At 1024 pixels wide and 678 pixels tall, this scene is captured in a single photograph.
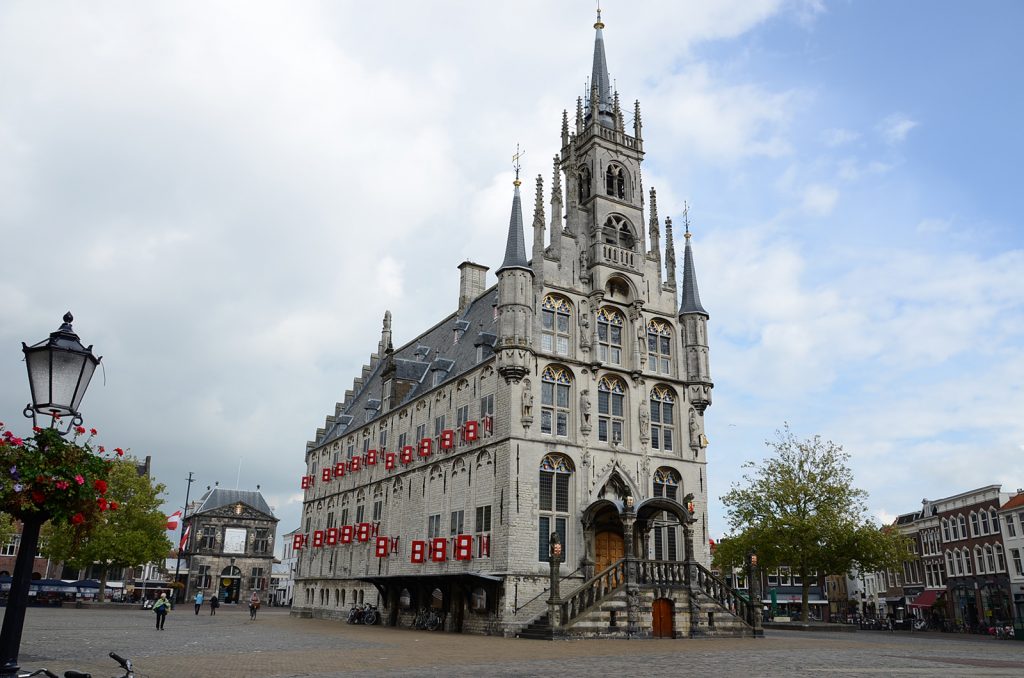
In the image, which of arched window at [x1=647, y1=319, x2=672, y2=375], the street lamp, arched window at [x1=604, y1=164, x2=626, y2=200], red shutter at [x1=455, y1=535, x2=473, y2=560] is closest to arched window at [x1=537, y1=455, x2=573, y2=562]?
red shutter at [x1=455, y1=535, x2=473, y2=560]

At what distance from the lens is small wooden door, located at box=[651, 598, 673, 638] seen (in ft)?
108

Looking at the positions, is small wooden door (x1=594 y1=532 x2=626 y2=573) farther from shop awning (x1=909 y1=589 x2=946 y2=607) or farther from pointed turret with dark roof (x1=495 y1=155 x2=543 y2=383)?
shop awning (x1=909 y1=589 x2=946 y2=607)

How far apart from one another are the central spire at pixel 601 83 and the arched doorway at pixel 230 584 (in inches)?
2849

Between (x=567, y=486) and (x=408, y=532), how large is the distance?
39.5 ft

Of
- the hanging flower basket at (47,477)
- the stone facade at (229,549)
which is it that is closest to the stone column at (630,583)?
the hanging flower basket at (47,477)

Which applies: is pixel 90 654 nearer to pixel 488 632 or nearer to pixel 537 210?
pixel 488 632

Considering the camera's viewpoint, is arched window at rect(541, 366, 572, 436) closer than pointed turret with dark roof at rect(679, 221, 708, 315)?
Yes

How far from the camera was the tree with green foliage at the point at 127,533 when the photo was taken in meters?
60.3

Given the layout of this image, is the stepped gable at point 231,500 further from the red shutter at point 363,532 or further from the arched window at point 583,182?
the arched window at point 583,182

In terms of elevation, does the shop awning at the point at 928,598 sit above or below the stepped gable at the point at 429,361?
below

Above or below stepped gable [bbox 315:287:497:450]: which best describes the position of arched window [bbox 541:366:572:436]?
below

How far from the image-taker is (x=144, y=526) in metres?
64.1

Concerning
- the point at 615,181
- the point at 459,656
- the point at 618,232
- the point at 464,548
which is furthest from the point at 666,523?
the point at 459,656

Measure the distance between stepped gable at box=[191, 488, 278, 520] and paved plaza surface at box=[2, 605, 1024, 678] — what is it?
65.6m
